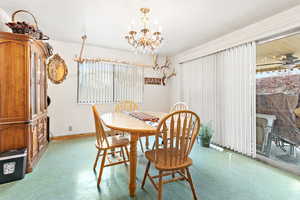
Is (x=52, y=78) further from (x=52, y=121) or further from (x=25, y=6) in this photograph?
(x=25, y=6)

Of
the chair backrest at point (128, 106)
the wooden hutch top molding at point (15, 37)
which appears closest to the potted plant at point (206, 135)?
the chair backrest at point (128, 106)

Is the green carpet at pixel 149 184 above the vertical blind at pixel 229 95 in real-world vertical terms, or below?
below

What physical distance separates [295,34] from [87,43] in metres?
4.23

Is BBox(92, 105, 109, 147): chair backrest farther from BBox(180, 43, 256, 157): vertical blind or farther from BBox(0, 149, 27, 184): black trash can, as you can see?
BBox(180, 43, 256, 157): vertical blind

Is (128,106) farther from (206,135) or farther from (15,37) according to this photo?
(15,37)

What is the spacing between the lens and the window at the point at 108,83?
3.89 metres

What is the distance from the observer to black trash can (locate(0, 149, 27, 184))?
73.2 inches

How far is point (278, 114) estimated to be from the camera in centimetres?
251

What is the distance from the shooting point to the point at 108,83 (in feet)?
13.6

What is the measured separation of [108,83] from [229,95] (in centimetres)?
311

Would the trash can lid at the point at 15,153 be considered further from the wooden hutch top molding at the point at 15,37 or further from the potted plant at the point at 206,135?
the potted plant at the point at 206,135

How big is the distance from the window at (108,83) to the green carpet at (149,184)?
70.7 inches

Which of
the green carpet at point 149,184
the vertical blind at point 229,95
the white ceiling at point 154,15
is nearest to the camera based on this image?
the green carpet at point 149,184

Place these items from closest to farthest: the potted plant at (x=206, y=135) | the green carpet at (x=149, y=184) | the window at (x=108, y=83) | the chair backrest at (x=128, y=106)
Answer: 1. the green carpet at (x=149, y=184)
2. the potted plant at (x=206, y=135)
3. the chair backrest at (x=128, y=106)
4. the window at (x=108, y=83)
